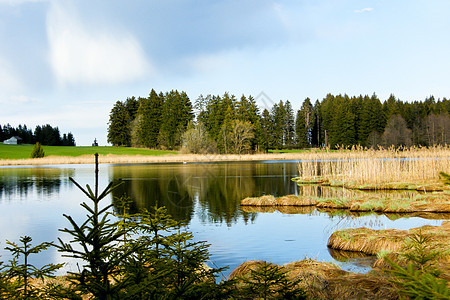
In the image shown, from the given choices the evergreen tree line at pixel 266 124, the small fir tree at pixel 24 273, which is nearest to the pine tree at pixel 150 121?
the evergreen tree line at pixel 266 124

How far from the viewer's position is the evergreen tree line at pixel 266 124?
65.9 m

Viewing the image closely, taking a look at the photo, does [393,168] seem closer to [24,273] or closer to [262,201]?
[262,201]

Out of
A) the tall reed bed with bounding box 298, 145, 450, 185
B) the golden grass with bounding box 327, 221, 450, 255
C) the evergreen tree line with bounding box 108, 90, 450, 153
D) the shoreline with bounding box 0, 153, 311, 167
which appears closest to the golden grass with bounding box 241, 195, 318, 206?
the tall reed bed with bounding box 298, 145, 450, 185

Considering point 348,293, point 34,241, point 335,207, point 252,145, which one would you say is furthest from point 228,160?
point 348,293

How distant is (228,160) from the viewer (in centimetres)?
5975

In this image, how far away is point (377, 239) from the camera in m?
9.01

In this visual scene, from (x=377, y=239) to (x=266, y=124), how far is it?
69.2 meters

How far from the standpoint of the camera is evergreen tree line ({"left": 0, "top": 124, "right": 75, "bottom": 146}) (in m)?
90.2

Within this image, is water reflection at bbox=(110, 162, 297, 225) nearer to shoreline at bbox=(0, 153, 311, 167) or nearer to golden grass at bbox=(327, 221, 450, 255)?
golden grass at bbox=(327, 221, 450, 255)

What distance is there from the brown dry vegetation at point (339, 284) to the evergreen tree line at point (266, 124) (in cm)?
5546

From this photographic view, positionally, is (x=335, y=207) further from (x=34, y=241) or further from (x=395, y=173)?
(x=34, y=241)

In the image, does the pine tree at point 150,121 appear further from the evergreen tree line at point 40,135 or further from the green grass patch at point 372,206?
the green grass patch at point 372,206

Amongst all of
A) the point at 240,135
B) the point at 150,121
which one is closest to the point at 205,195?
the point at 240,135

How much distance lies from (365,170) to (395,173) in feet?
6.23
